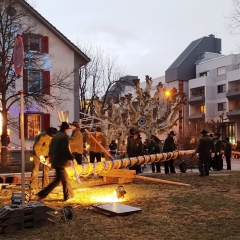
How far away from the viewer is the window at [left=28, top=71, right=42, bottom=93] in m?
22.6

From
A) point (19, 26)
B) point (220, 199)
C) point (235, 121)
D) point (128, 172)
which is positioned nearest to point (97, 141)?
point (128, 172)

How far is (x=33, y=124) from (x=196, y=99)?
4098 centimetres

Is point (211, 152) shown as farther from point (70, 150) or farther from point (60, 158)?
point (60, 158)

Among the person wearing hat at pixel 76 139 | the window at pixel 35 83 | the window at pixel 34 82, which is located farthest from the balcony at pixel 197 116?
the person wearing hat at pixel 76 139

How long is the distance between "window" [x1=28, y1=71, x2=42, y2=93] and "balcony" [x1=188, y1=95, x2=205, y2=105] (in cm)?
4308

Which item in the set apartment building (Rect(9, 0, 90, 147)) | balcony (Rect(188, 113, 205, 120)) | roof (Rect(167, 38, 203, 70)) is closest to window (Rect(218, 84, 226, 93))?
balcony (Rect(188, 113, 205, 120))

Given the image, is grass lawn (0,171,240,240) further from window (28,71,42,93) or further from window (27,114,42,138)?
window (27,114,42,138)

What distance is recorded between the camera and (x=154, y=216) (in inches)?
313

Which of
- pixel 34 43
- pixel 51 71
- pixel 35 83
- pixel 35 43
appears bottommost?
pixel 35 83

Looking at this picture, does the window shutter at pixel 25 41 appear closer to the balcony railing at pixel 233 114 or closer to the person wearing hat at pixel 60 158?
the person wearing hat at pixel 60 158

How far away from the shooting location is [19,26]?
21688mm

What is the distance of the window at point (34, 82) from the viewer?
22.6 metres

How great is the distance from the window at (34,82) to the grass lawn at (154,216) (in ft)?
37.2

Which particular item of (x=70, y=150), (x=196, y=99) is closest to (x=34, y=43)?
(x=70, y=150)
